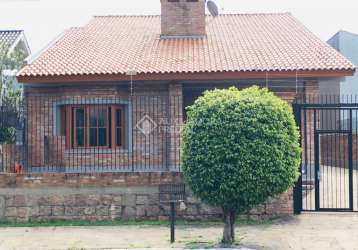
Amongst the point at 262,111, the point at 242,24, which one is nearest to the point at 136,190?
the point at 262,111

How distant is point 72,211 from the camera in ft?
37.4

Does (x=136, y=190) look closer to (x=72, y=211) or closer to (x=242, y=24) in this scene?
(x=72, y=211)

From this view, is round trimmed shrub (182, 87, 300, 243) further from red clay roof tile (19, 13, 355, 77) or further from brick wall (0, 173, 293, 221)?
red clay roof tile (19, 13, 355, 77)

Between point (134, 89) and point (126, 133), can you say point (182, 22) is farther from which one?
point (126, 133)

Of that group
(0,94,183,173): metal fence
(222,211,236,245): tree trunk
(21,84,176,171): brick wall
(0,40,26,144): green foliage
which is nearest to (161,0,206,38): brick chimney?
(21,84,176,171): brick wall

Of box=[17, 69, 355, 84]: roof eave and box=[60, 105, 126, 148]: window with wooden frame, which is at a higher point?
box=[17, 69, 355, 84]: roof eave

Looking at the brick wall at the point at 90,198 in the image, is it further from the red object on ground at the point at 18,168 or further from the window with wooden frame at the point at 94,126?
the window with wooden frame at the point at 94,126

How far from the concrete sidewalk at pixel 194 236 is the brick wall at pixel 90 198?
51cm

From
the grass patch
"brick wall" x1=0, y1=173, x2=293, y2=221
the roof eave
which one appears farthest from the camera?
the roof eave

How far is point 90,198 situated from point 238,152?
381 centimetres

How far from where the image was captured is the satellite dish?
21812mm

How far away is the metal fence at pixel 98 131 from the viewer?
14422mm

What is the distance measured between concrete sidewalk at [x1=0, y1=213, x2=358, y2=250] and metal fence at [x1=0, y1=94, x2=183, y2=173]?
348 centimetres

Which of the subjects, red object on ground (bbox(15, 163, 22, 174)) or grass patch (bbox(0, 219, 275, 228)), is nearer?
grass patch (bbox(0, 219, 275, 228))
